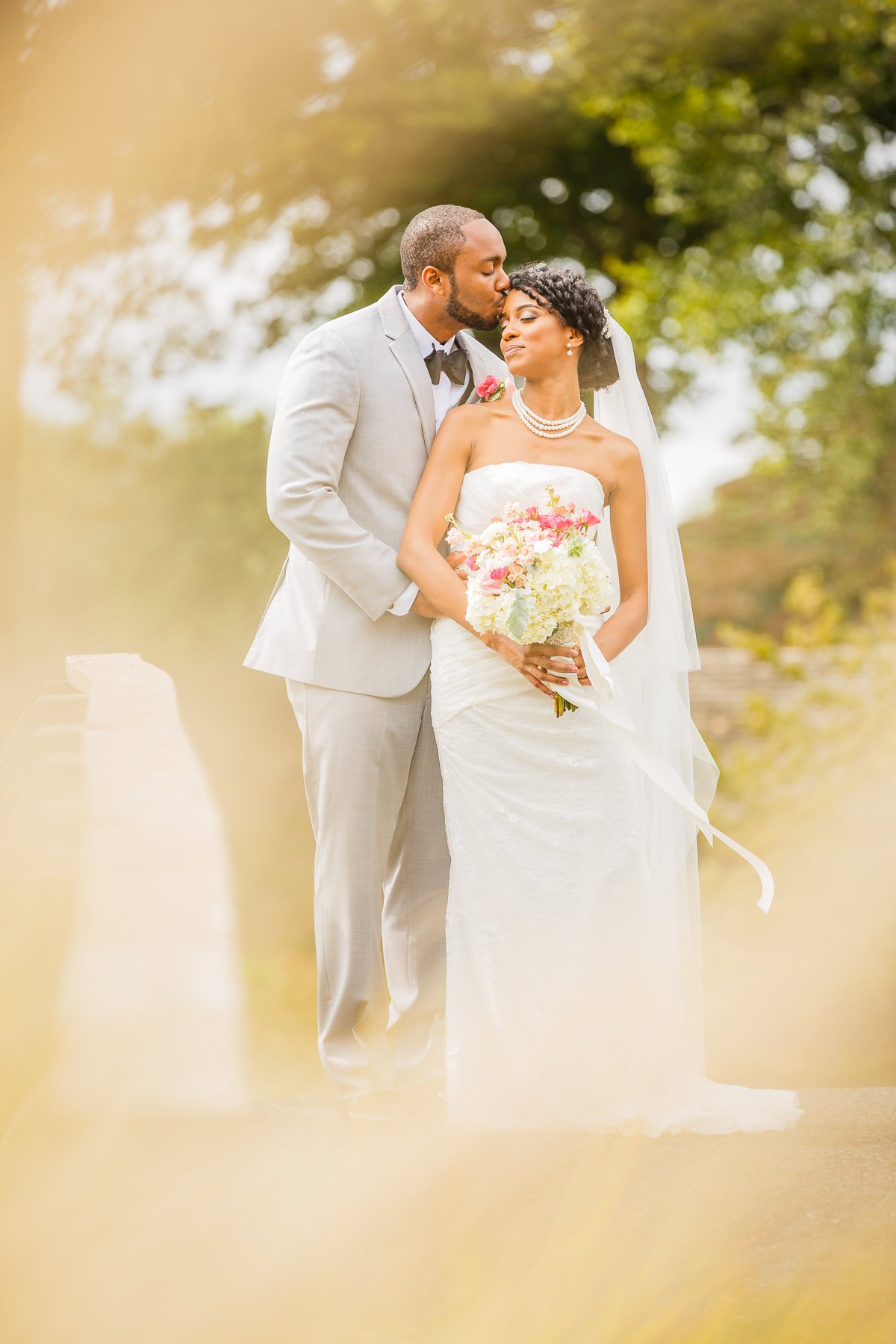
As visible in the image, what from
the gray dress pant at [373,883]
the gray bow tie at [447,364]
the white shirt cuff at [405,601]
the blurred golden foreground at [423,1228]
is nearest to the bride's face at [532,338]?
the gray bow tie at [447,364]

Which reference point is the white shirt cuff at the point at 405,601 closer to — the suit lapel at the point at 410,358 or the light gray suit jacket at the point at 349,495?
the light gray suit jacket at the point at 349,495

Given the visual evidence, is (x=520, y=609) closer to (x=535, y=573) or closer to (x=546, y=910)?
(x=535, y=573)

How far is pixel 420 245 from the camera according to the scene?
3.11 metres

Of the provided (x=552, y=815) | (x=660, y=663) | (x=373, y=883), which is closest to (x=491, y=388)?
(x=660, y=663)

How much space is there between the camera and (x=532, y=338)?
303 cm

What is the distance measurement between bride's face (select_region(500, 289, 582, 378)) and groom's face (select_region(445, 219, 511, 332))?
0.06 metres

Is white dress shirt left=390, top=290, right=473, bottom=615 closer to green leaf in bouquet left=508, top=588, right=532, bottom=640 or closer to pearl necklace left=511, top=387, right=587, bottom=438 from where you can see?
pearl necklace left=511, top=387, right=587, bottom=438

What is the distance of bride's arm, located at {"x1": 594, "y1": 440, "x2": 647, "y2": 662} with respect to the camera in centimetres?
315

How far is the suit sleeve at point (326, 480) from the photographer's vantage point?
9.77 ft

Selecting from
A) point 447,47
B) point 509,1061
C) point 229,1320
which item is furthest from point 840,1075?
point 447,47

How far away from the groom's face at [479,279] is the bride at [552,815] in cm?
5

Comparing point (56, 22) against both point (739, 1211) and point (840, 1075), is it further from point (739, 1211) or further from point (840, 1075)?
point (840, 1075)

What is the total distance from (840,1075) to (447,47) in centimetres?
698

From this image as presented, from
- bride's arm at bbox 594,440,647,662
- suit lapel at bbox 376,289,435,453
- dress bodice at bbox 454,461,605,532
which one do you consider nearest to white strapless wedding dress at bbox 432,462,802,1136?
dress bodice at bbox 454,461,605,532
